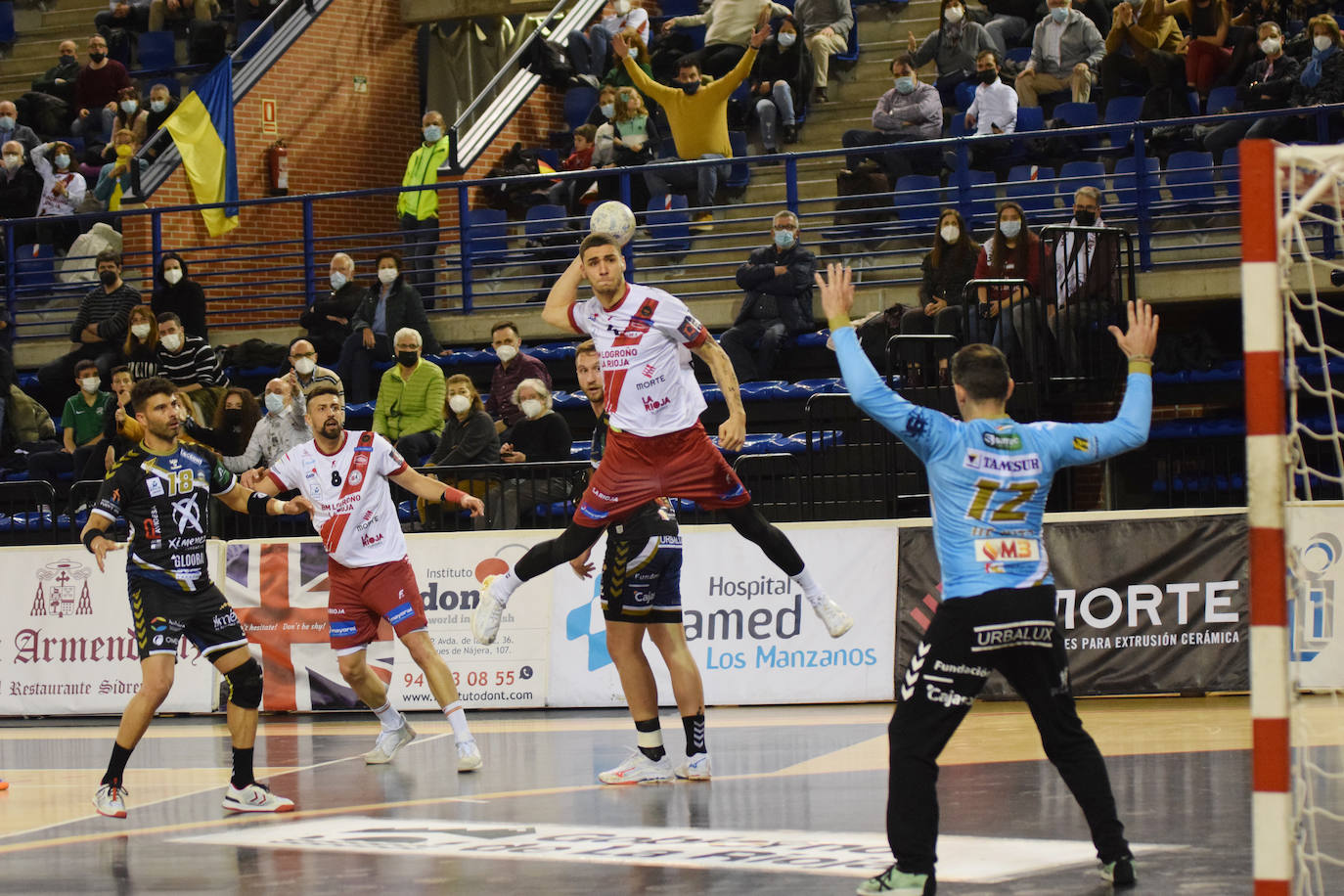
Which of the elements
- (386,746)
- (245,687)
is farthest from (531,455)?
(245,687)

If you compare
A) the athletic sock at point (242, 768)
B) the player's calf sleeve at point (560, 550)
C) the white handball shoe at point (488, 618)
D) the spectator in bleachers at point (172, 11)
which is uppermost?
the spectator in bleachers at point (172, 11)

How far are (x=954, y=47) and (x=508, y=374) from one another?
7.26 metres

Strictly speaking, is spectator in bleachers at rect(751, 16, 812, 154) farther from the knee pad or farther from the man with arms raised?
the knee pad

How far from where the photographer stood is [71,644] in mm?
16469

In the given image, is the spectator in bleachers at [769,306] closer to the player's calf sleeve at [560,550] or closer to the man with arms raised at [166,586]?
the player's calf sleeve at [560,550]

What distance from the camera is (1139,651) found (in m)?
13.9

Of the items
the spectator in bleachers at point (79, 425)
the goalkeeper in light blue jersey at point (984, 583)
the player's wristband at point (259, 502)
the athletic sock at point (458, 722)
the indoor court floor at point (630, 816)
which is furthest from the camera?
the spectator in bleachers at point (79, 425)

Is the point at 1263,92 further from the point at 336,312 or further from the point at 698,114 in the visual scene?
the point at 336,312

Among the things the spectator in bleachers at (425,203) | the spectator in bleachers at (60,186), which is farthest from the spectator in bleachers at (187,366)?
the spectator in bleachers at (60,186)

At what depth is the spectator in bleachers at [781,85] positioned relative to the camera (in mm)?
22359

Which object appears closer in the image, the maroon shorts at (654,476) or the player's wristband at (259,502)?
the maroon shorts at (654,476)

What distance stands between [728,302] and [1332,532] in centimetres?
804

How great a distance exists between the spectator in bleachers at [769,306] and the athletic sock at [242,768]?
29.7ft

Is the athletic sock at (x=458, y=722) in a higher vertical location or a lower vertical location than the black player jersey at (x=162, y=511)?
lower
